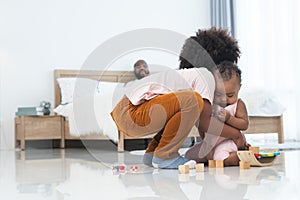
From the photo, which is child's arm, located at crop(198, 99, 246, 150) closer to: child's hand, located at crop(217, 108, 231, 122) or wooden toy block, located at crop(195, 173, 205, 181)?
child's hand, located at crop(217, 108, 231, 122)

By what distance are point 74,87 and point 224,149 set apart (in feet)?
10.5

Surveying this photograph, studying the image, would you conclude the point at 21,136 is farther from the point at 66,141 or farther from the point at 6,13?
the point at 6,13

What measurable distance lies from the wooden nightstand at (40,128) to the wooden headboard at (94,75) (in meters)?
0.44

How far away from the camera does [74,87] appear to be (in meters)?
5.16

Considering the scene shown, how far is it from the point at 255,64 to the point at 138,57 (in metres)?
1.38

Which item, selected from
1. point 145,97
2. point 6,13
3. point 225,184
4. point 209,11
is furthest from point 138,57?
point 225,184

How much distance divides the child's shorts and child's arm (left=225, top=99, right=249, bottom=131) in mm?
86

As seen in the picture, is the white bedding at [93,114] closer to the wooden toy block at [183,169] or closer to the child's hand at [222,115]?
the child's hand at [222,115]

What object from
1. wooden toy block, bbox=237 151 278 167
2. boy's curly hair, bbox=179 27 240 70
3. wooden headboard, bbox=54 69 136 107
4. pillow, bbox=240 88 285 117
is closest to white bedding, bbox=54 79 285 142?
pillow, bbox=240 88 285 117

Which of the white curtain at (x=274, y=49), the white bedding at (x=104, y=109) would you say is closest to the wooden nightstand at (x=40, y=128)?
the white bedding at (x=104, y=109)

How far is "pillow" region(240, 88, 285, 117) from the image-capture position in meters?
4.05

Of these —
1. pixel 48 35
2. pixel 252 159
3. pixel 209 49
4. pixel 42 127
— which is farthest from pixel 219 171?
pixel 48 35

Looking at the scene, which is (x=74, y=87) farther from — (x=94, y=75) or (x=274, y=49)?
(x=274, y=49)

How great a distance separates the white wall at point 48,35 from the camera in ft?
17.2
